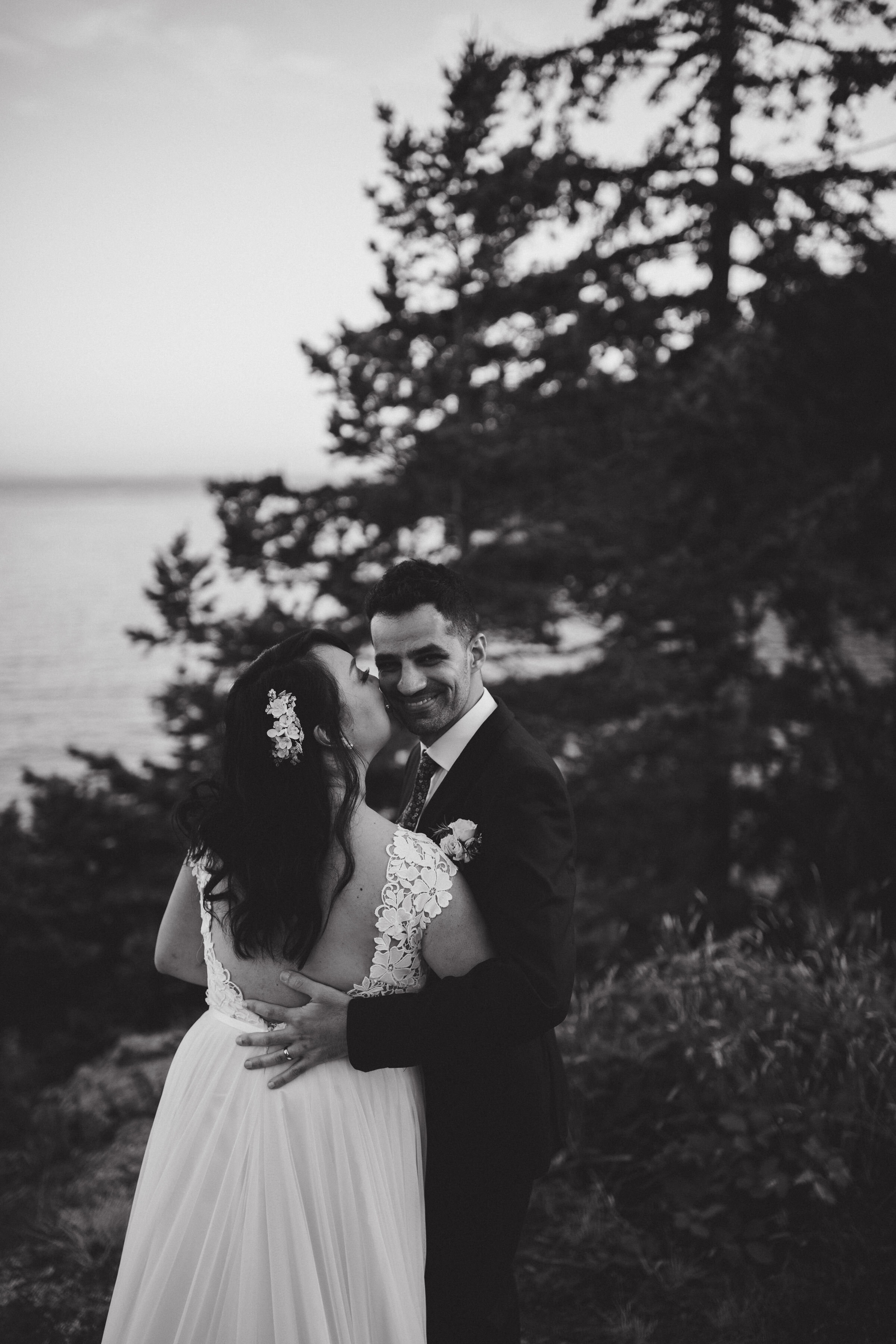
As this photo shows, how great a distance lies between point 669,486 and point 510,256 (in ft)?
10.4

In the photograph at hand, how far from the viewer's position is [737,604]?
1101 cm

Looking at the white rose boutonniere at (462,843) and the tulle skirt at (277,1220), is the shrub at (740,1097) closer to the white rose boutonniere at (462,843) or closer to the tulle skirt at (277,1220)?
the tulle skirt at (277,1220)

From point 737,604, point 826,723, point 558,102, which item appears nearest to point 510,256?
point 558,102

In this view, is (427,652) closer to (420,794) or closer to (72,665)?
(420,794)

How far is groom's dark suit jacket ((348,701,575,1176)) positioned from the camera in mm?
2010

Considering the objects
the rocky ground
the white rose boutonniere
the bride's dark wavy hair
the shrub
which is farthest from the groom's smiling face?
the rocky ground

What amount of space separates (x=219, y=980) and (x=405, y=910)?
0.65 meters

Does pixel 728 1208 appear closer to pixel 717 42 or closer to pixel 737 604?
pixel 737 604

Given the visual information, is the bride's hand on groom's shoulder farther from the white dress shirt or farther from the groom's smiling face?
the groom's smiling face

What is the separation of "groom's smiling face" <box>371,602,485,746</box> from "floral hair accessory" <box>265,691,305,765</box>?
1.30 feet

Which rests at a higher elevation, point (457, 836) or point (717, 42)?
point (717, 42)

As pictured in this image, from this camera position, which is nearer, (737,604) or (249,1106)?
(249,1106)

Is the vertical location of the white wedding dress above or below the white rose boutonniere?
below

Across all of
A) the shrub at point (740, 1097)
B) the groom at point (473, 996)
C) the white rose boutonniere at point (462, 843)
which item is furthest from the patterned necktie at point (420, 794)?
the shrub at point (740, 1097)
